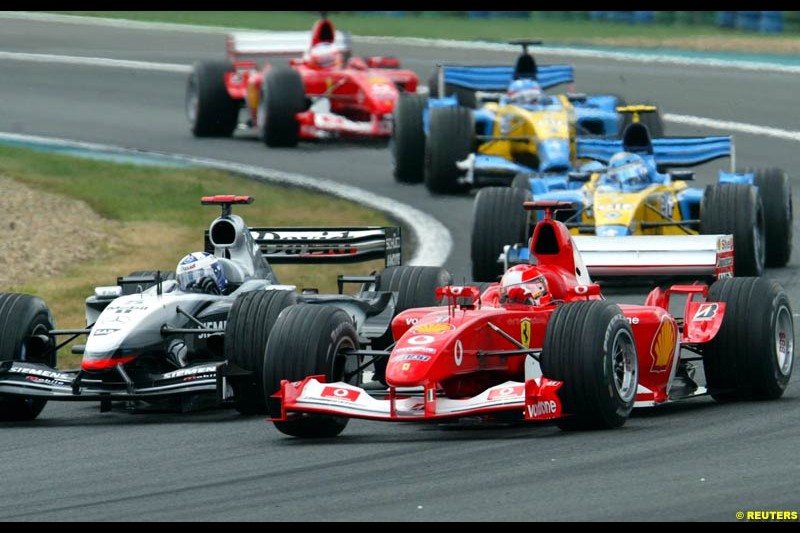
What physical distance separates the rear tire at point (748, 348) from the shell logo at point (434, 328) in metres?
2.31

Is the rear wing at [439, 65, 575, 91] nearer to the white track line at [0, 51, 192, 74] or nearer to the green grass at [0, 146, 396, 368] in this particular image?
the green grass at [0, 146, 396, 368]

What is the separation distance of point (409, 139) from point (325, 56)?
442 cm

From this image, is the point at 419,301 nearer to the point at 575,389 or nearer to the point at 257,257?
the point at 257,257

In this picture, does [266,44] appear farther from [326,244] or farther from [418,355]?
[418,355]

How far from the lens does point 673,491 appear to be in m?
10.2

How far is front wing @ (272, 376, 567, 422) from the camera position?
12.0 meters

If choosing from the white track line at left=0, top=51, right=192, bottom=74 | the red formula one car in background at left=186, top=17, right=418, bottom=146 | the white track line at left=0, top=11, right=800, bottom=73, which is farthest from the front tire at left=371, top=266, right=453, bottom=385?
the white track line at left=0, top=51, right=192, bottom=74

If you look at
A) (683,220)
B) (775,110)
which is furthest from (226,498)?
(775,110)

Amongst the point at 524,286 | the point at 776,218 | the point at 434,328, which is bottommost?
the point at 776,218

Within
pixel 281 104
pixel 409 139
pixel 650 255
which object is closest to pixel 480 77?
pixel 409 139

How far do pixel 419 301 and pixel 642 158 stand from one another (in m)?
6.11

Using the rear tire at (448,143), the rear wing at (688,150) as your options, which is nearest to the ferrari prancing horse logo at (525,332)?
the rear wing at (688,150)

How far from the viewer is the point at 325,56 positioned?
31.0 meters

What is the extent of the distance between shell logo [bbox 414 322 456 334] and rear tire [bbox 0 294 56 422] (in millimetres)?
3272
